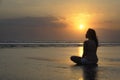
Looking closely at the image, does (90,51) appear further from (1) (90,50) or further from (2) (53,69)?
(2) (53,69)

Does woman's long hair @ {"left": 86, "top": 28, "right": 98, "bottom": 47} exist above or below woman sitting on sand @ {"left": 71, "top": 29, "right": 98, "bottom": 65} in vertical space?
above

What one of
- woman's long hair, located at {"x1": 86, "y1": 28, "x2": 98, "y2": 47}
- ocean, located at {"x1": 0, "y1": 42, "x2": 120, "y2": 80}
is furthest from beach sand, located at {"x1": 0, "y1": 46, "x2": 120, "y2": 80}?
woman's long hair, located at {"x1": 86, "y1": 28, "x2": 98, "y2": 47}

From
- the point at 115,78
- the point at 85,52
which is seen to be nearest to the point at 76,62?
the point at 85,52

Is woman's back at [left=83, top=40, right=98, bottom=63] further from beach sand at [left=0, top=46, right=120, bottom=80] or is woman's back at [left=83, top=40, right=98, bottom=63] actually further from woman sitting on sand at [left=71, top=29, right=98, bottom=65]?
beach sand at [left=0, top=46, right=120, bottom=80]

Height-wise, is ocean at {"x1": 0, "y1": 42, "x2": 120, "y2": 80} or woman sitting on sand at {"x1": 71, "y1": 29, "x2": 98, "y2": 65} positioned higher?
woman sitting on sand at {"x1": 71, "y1": 29, "x2": 98, "y2": 65}

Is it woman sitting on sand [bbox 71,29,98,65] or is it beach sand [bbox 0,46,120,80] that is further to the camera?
woman sitting on sand [bbox 71,29,98,65]

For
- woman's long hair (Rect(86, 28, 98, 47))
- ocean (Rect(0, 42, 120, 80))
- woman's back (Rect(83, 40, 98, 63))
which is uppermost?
woman's long hair (Rect(86, 28, 98, 47))

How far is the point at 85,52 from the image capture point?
18766mm

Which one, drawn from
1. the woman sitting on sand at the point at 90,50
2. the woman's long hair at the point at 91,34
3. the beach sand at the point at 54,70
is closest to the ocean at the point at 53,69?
the beach sand at the point at 54,70

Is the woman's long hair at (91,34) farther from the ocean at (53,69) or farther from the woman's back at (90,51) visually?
the ocean at (53,69)

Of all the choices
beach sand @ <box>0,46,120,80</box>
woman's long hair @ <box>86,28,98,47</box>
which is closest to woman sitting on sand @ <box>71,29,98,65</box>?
woman's long hair @ <box>86,28,98,47</box>

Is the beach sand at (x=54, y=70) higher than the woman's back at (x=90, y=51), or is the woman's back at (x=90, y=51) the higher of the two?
the woman's back at (x=90, y=51)

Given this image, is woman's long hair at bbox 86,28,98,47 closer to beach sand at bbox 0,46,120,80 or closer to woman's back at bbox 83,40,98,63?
woman's back at bbox 83,40,98,63

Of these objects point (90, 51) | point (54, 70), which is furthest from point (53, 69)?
point (90, 51)
